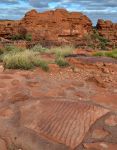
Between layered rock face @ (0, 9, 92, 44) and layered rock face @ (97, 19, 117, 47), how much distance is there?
140cm

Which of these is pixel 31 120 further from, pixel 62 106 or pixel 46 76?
pixel 46 76

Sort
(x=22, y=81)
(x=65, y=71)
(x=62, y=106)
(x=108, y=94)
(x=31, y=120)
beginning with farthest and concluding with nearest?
(x=65, y=71) < (x=22, y=81) < (x=108, y=94) < (x=62, y=106) < (x=31, y=120)

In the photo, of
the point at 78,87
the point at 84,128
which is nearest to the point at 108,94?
the point at 78,87

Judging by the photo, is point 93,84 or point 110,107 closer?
point 110,107

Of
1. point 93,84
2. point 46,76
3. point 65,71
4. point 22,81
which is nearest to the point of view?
point 22,81

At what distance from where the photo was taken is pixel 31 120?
4.23 m

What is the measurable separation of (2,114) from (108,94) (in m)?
2.06

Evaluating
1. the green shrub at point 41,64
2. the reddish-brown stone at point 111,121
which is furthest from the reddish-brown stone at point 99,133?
the green shrub at point 41,64

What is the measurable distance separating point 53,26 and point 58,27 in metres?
0.55

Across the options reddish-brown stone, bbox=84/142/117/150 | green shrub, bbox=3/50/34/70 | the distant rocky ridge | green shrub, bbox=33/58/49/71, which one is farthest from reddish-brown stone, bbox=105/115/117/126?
the distant rocky ridge

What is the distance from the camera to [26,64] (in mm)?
8172

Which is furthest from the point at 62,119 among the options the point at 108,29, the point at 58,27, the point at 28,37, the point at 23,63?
the point at 108,29

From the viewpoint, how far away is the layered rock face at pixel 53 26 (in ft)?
113

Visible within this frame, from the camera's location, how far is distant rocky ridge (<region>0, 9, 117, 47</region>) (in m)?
34.5
